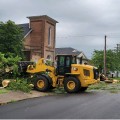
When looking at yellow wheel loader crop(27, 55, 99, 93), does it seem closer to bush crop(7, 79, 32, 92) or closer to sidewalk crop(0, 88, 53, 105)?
bush crop(7, 79, 32, 92)

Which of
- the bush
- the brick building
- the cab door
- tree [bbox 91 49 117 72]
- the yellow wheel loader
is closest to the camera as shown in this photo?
the bush

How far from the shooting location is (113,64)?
7175 cm

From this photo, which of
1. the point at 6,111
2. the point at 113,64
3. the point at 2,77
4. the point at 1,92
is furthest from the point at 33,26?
the point at 6,111

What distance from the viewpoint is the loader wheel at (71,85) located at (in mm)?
26719

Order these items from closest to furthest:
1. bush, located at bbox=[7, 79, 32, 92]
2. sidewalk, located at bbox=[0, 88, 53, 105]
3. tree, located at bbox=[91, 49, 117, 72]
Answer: sidewalk, located at bbox=[0, 88, 53, 105], bush, located at bbox=[7, 79, 32, 92], tree, located at bbox=[91, 49, 117, 72]

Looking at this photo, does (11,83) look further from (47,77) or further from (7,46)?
A: (7,46)

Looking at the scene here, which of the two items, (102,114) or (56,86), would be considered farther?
(56,86)

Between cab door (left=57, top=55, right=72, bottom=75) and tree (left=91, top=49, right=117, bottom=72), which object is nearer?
cab door (left=57, top=55, right=72, bottom=75)

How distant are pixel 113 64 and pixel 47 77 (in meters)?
46.0

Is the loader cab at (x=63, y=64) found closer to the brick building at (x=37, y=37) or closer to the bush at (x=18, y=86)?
the bush at (x=18, y=86)

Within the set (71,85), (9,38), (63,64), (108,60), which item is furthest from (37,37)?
(71,85)

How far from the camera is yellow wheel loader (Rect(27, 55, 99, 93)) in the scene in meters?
26.9

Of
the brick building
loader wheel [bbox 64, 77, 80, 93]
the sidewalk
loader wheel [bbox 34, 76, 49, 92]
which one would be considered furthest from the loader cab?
the brick building

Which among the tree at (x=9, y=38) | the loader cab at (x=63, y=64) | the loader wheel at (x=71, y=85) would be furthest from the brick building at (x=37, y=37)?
the loader wheel at (x=71, y=85)
